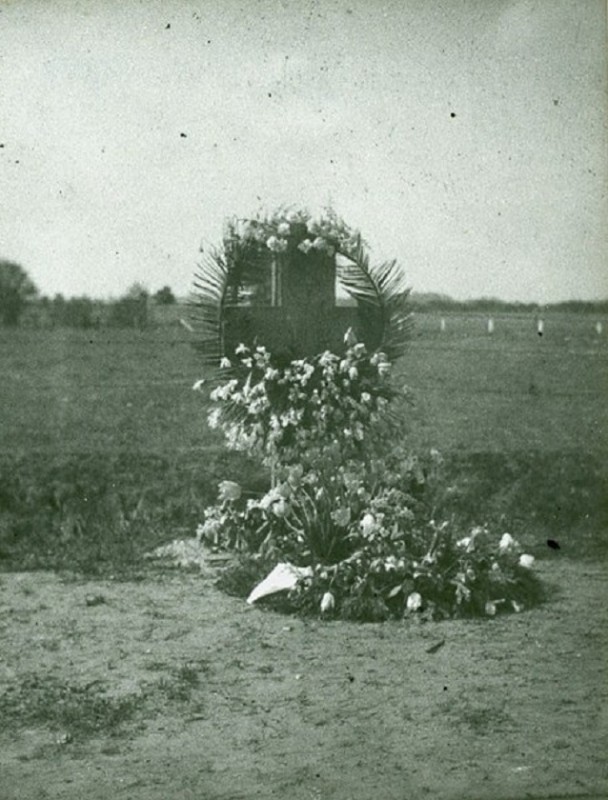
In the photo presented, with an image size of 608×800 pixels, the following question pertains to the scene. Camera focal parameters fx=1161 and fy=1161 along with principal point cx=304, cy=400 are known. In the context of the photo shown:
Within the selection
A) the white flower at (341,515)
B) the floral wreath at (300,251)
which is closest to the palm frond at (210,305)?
the floral wreath at (300,251)

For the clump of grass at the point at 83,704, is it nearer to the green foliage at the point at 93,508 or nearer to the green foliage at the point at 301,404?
the green foliage at the point at 93,508

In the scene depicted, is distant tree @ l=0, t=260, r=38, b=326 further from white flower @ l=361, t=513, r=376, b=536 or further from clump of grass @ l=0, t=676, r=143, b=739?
white flower @ l=361, t=513, r=376, b=536

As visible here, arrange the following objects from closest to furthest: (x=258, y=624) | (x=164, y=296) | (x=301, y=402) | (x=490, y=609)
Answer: (x=164, y=296)
(x=258, y=624)
(x=490, y=609)
(x=301, y=402)

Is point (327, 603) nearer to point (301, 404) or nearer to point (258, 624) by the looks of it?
point (258, 624)

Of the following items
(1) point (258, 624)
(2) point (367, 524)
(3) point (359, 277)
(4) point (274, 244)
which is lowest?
(1) point (258, 624)

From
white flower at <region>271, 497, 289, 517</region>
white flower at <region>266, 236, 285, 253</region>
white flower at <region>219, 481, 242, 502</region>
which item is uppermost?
white flower at <region>266, 236, 285, 253</region>

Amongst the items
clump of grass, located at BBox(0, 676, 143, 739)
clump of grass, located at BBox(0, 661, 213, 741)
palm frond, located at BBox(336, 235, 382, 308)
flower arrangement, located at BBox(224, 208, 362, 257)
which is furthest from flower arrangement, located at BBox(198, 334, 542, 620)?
clump of grass, located at BBox(0, 676, 143, 739)

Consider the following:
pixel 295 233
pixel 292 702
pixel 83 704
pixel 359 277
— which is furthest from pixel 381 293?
pixel 83 704

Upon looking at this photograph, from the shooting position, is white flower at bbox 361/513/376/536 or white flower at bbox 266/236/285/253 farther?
white flower at bbox 361/513/376/536
